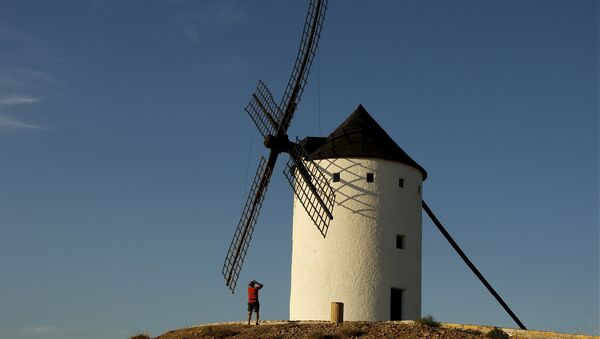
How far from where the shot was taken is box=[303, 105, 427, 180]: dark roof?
103 feet

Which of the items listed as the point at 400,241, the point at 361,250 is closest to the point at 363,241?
the point at 361,250

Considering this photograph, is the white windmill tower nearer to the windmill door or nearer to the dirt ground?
the windmill door

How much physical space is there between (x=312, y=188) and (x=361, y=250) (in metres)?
2.69

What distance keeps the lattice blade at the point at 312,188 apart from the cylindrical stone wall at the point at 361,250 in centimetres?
28

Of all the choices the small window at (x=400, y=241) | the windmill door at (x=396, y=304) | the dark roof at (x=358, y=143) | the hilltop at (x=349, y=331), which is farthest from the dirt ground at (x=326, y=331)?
the dark roof at (x=358, y=143)

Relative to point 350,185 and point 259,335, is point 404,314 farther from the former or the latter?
point 259,335

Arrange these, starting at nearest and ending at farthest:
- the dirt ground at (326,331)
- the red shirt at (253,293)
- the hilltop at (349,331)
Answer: the hilltop at (349,331) → the dirt ground at (326,331) → the red shirt at (253,293)

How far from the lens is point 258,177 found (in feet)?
105

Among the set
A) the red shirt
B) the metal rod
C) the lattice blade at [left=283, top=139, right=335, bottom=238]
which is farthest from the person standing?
the metal rod

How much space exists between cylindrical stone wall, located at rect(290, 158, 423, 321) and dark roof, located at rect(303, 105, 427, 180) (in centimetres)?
28

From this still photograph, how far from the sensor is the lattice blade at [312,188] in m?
30.4

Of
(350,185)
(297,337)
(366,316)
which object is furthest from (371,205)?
(297,337)

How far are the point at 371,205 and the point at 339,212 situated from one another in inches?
44.5

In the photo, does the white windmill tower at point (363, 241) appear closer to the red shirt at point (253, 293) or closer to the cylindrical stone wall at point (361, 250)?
the cylindrical stone wall at point (361, 250)
